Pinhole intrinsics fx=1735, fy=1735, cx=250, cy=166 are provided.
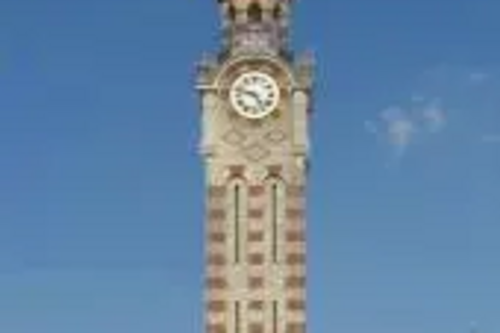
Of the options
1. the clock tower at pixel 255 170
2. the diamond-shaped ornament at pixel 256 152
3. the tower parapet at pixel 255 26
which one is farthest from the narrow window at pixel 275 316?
the tower parapet at pixel 255 26

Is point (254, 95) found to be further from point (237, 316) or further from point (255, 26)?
point (237, 316)

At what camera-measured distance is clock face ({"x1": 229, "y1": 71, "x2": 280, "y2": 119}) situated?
3071 inches

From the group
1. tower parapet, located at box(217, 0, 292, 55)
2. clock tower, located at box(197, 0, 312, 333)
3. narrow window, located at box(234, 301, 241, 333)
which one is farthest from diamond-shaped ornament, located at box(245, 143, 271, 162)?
narrow window, located at box(234, 301, 241, 333)

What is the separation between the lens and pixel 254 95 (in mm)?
78062

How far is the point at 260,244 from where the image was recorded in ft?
250

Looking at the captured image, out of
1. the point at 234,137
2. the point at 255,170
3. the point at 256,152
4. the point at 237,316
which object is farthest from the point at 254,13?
the point at 237,316

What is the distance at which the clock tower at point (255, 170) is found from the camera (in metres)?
75.6

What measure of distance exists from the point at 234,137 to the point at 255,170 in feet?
6.11

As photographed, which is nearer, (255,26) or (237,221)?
(237,221)

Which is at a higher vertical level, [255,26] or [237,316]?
[255,26]

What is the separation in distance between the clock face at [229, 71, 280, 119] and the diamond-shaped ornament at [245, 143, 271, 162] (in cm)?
139

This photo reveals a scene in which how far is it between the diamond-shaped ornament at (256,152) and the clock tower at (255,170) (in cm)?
4

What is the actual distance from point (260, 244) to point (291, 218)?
70.7 inches

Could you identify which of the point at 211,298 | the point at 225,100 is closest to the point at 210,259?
the point at 211,298
